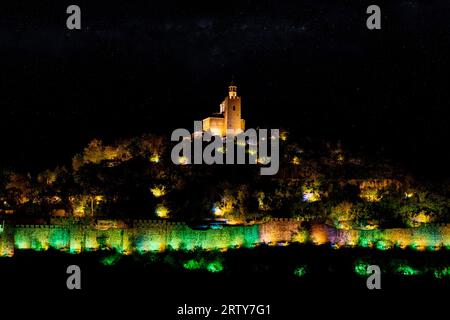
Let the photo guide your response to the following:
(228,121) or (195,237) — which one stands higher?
(228,121)

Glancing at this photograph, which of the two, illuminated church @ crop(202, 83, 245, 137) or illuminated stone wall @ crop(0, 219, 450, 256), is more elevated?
illuminated church @ crop(202, 83, 245, 137)

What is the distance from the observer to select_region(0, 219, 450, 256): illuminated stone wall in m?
34.1

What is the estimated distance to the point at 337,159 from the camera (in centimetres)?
5244

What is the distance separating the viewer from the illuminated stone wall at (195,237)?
34125 mm

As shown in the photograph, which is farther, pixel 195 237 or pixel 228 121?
pixel 228 121

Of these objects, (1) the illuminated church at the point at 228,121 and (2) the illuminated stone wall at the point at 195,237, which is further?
(1) the illuminated church at the point at 228,121

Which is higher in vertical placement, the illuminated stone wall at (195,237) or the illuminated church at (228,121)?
the illuminated church at (228,121)

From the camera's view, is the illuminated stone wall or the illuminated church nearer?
the illuminated stone wall

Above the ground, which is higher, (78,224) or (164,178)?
(164,178)

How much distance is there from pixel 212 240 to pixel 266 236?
2.93m

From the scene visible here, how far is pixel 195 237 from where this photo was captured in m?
35.2

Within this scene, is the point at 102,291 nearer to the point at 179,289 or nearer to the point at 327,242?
the point at 179,289
